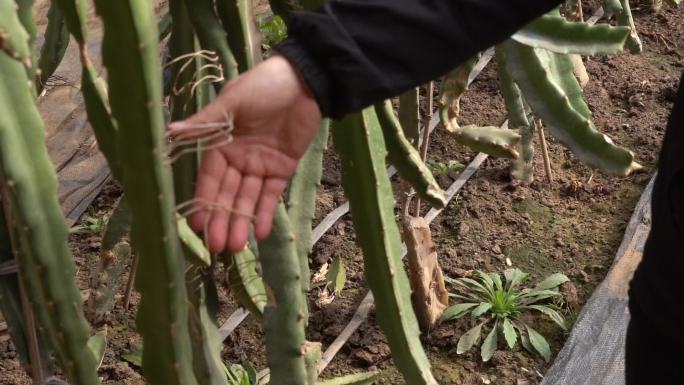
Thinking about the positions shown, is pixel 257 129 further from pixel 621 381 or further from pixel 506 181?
pixel 506 181

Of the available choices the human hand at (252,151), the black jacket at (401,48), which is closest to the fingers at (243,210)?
the human hand at (252,151)

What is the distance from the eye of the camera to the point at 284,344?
3.97ft

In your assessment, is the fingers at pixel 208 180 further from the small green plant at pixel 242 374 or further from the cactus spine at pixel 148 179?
the small green plant at pixel 242 374

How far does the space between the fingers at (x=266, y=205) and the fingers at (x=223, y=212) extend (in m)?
0.03

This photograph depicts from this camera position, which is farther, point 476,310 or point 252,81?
point 476,310

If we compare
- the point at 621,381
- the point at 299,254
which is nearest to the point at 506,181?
the point at 621,381

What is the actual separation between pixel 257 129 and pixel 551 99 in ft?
2.70

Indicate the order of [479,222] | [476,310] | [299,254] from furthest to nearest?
[479,222] → [476,310] → [299,254]

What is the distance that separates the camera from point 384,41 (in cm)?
96

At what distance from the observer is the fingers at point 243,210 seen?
3.14 feet

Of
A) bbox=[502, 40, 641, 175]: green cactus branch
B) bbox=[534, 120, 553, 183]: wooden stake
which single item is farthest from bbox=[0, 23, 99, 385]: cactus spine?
bbox=[534, 120, 553, 183]: wooden stake

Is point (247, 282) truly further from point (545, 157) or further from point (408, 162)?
point (545, 157)

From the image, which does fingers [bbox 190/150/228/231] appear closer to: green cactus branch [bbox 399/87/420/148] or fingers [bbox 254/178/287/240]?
fingers [bbox 254/178/287/240]

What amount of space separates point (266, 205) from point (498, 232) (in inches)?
55.9
